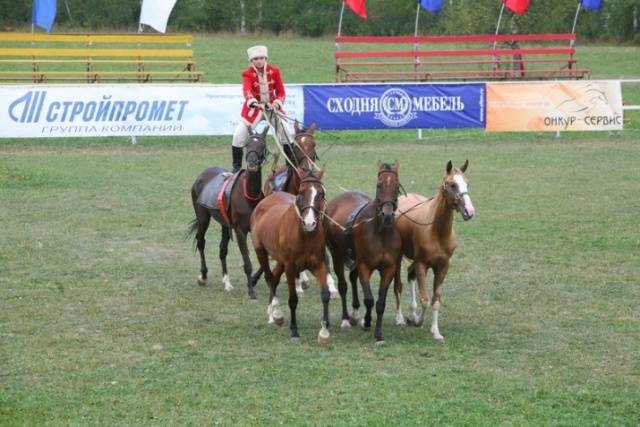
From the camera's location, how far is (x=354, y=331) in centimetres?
1078

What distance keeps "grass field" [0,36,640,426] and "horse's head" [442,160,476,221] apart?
1.25m

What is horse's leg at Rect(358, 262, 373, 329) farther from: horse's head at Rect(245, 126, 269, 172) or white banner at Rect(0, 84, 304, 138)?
white banner at Rect(0, 84, 304, 138)

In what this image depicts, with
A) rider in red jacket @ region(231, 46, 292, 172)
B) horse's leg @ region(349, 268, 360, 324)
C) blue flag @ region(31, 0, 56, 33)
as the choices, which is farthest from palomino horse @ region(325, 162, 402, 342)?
blue flag @ region(31, 0, 56, 33)

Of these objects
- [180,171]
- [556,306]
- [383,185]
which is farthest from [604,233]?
[180,171]

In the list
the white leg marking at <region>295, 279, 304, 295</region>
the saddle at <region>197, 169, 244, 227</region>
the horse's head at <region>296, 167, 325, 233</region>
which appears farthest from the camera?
the saddle at <region>197, 169, 244, 227</region>

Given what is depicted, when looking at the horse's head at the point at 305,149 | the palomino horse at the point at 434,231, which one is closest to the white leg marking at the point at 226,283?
the horse's head at the point at 305,149

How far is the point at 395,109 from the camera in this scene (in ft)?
94.1

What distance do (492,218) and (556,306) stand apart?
573 cm

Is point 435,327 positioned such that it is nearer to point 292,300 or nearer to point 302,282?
point 292,300

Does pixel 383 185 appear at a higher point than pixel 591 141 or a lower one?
higher

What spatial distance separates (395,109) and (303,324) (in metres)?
18.1

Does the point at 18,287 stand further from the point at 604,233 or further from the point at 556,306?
the point at 604,233

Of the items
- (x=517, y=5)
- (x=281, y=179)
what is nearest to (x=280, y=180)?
(x=281, y=179)

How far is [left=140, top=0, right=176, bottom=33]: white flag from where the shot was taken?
35.4 m
